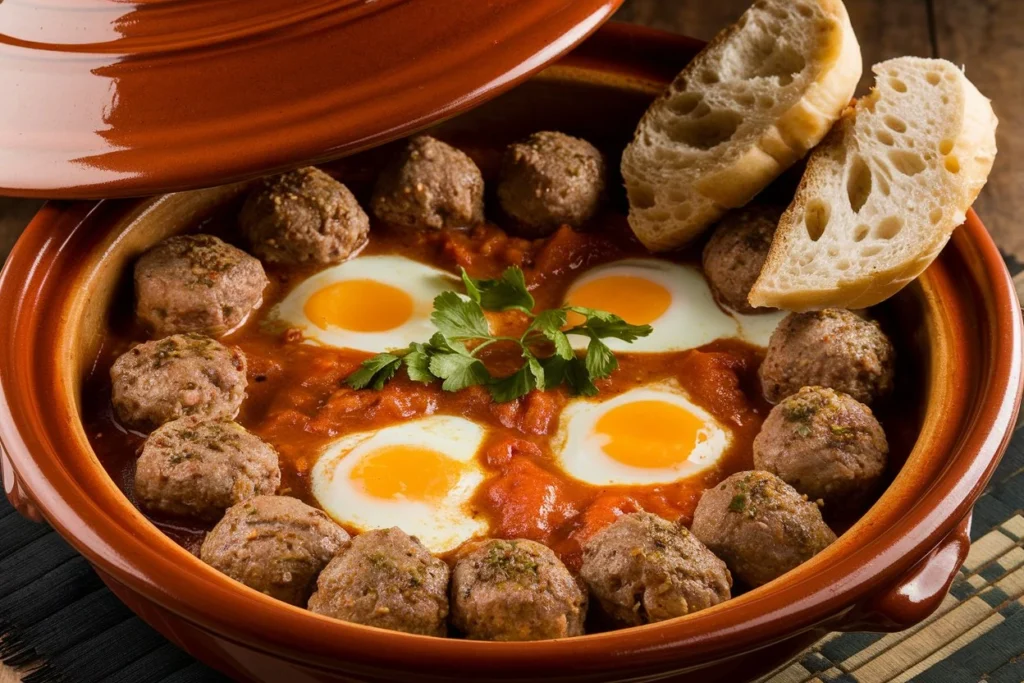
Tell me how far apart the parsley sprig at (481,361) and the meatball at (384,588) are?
928 millimetres

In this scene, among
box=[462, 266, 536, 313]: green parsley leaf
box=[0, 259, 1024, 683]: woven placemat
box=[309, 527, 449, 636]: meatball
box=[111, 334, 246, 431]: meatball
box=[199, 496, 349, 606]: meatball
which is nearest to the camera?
box=[309, 527, 449, 636]: meatball

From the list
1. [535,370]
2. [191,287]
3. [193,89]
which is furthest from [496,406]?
[193,89]

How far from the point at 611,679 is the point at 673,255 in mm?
2126

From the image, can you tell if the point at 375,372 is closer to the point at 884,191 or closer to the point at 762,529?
the point at 762,529

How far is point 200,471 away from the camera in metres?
3.38

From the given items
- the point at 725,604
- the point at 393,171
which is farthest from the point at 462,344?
the point at 725,604

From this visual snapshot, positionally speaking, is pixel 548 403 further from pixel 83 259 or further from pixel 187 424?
pixel 83 259

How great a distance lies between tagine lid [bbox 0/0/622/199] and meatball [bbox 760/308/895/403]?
128 centimetres

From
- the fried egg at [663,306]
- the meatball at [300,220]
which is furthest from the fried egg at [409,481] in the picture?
the meatball at [300,220]

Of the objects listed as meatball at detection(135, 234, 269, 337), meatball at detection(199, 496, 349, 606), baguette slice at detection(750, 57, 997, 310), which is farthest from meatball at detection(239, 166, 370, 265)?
baguette slice at detection(750, 57, 997, 310)

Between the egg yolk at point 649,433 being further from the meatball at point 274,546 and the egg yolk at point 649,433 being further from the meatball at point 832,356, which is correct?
the meatball at point 274,546

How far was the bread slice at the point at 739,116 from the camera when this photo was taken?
4090mm

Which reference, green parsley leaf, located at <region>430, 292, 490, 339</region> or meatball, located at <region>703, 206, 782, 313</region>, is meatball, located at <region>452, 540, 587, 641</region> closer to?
green parsley leaf, located at <region>430, 292, 490, 339</region>

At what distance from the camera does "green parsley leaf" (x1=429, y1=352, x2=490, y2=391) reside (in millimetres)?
3918
